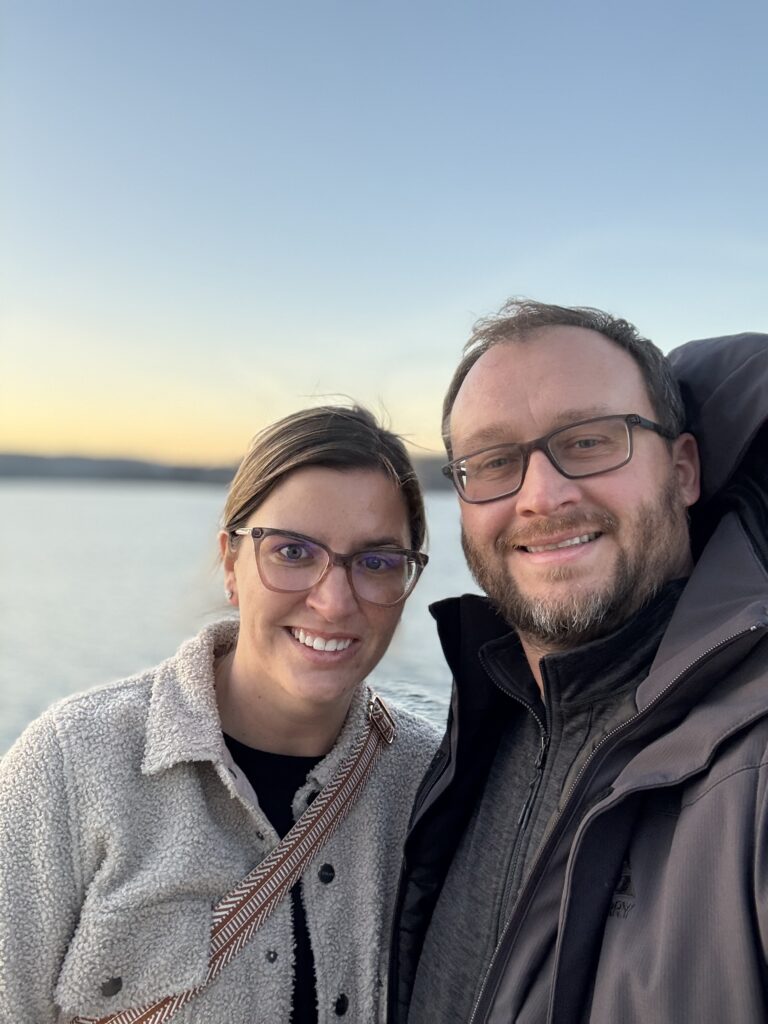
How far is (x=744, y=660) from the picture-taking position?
1547mm

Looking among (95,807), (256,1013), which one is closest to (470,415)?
(95,807)

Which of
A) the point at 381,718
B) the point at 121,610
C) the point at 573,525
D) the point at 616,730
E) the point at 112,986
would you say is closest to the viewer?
the point at 616,730

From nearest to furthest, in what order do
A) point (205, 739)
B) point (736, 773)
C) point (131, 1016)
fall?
point (736, 773), point (131, 1016), point (205, 739)

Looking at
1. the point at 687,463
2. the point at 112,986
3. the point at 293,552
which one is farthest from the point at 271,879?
the point at 687,463

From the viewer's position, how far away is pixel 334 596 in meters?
2.13

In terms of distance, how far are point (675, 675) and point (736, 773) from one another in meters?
0.22

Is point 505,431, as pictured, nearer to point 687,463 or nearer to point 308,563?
point 687,463

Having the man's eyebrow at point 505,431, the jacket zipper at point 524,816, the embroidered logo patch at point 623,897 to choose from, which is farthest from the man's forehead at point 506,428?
the embroidered logo patch at point 623,897

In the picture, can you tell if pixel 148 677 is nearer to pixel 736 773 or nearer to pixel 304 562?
pixel 304 562

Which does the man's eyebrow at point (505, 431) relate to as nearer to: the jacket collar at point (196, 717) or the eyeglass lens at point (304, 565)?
the eyeglass lens at point (304, 565)

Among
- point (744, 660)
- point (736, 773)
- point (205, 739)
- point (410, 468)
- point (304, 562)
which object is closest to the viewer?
point (736, 773)

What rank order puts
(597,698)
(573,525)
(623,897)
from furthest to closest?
(573,525) → (597,698) → (623,897)

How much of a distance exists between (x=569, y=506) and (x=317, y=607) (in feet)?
2.33

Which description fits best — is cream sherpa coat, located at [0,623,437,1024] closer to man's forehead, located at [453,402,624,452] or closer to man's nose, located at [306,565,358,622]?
man's nose, located at [306,565,358,622]
